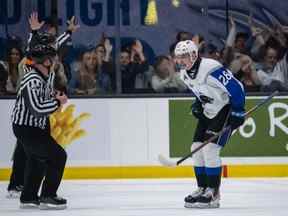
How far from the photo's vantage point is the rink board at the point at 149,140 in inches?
347

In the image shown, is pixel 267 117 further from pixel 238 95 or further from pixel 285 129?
pixel 238 95

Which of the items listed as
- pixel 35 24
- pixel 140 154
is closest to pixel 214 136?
pixel 35 24

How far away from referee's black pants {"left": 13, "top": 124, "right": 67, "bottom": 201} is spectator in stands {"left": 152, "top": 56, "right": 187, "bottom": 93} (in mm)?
2938

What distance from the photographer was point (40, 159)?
6137mm

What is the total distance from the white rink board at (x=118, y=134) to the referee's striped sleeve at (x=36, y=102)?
9.05ft

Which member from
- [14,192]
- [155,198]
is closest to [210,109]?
[155,198]

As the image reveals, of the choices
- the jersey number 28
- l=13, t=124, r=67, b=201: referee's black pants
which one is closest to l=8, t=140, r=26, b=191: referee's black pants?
l=13, t=124, r=67, b=201: referee's black pants

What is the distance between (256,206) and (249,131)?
8.52 feet

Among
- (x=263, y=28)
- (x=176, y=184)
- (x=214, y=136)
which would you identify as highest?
(x=263, y=28)

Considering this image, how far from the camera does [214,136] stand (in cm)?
623

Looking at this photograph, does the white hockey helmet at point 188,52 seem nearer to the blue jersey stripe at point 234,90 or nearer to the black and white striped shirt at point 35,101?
the blue jersey stripe at point 234,90

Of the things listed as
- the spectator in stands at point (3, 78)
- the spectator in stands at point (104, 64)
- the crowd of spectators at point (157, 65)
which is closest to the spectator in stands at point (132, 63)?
the crowd of spectators at point (157, 65)

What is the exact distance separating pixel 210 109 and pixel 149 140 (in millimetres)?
2633

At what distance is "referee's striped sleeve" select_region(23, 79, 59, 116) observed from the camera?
19.8ft
